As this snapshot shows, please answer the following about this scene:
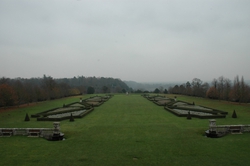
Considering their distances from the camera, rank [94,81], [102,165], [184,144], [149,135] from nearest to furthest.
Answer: [102,165], [184,144], [149,135], [94,81]

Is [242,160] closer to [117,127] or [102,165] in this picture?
[102,165]

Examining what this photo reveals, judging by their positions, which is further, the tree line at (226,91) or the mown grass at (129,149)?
the tree line at (226,91)

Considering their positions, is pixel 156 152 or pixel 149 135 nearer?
pixel 156 152

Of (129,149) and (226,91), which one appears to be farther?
(226,91)

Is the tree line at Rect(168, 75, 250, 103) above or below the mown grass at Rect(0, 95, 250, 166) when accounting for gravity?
above

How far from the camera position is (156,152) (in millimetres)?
11242

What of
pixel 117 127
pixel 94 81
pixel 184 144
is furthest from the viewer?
pixel 94 81

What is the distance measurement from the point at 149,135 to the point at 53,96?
42053mm

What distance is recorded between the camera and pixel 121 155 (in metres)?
10.9

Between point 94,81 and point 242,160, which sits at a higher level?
point 94,81

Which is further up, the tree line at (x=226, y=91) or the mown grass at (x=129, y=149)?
the tree line at (x=226, y=91)

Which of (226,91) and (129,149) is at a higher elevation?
(226,91)

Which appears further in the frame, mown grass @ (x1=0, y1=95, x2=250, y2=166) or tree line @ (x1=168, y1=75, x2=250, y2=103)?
tree line @ (x1=168, y1=75, x2=250, y2=103)

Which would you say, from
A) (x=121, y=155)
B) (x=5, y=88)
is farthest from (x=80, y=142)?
(x=5, y=88)
